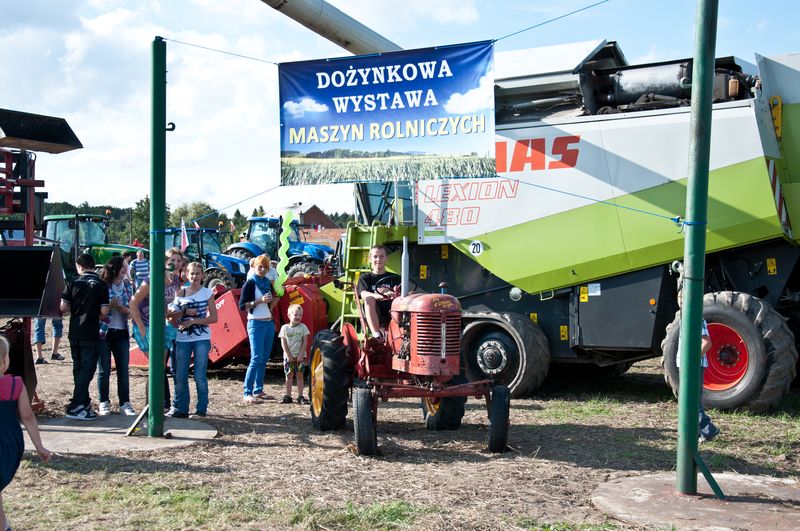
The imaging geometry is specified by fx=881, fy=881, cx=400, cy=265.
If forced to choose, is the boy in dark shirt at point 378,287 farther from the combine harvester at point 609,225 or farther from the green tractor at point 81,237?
the green tractor at point 81,237

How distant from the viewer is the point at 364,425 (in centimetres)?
712

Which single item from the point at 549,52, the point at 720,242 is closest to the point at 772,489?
the point at 720,242

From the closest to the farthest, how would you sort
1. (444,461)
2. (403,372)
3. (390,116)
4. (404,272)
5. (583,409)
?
(444,461)
(404,272)
(403,372)
(583,409)
(390,116)

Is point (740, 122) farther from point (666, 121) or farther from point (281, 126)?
point (281, 126)

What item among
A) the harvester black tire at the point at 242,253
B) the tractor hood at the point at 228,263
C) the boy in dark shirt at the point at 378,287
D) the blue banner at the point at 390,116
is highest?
the blue banner at the point at 390,116

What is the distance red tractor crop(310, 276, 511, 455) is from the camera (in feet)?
24.0

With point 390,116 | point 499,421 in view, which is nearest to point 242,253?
point 390,116

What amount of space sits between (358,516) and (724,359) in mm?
5555

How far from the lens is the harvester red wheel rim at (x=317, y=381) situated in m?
8.49

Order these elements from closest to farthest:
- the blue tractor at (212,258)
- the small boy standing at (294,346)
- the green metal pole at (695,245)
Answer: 1. the green metal pole at (695,245)
2. the small boy standing at (294,346)
3. the blue tractor at (212,258)

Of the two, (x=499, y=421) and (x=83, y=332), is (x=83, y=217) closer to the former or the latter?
(x=83, y=332)

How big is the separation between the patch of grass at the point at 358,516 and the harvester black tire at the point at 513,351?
4.90 m

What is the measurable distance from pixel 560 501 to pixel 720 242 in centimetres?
467

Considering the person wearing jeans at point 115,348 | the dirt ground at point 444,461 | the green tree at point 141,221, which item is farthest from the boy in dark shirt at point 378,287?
the green tree at point 141,221
